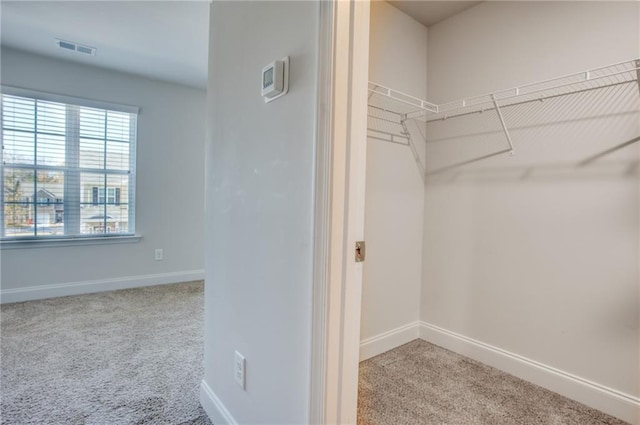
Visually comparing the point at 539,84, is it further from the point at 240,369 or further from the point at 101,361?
the point at 101,361

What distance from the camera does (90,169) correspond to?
11.7 ft

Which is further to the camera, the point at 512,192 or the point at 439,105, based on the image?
the point at 439,105

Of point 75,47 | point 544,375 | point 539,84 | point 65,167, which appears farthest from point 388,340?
point 75,47

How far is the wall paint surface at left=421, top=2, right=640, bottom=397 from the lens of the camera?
1699 mm

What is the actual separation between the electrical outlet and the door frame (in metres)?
0.45

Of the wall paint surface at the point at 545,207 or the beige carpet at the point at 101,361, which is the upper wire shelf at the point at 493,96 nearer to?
the wall paint surface at the point at 545,207

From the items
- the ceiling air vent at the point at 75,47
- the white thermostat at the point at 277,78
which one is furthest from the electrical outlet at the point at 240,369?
the ceiling air vent at the point at 75,47

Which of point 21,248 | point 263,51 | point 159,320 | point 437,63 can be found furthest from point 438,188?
point 21,248

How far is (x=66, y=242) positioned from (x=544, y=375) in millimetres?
4214

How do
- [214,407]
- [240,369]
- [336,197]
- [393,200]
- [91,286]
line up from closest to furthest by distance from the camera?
[336,197], [240,369], [214,407], [393,200], [91,286]

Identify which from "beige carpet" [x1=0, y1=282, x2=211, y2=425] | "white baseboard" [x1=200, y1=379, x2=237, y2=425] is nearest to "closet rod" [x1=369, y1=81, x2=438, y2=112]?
"white baseboard" [x1=200, y1=379, x2=237, y2=425]

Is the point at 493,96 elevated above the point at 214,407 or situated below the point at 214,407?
above

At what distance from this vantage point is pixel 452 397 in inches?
71.5

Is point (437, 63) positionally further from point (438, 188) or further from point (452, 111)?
point (438, 188)
